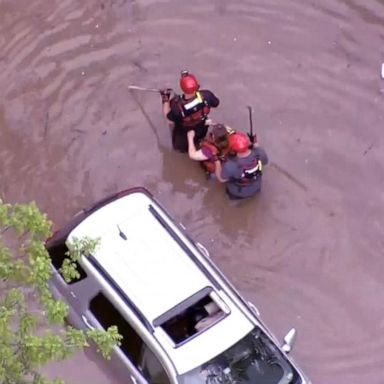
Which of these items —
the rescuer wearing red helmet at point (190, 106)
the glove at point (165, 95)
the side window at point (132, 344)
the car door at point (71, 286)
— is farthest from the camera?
the glove at point (165, 95)

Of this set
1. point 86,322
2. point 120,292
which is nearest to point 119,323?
point 120,292

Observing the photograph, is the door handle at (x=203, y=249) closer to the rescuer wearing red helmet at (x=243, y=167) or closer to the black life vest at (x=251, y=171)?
the rescuer wearing red helmet at (x=243, y=167)

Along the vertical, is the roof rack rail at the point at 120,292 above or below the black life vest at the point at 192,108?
below

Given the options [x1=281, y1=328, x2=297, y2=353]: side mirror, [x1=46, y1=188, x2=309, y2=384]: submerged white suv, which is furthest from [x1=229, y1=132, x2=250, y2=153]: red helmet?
[x1=281, y1=328, x2=297, y2=353]: side mirror

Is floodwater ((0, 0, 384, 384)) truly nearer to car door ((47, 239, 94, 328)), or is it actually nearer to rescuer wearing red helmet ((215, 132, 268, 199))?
rescuer wearing red helmet ((215, 132, 268, 199))

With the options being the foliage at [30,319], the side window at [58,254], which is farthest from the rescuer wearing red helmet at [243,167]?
the foliage at [30,319]
